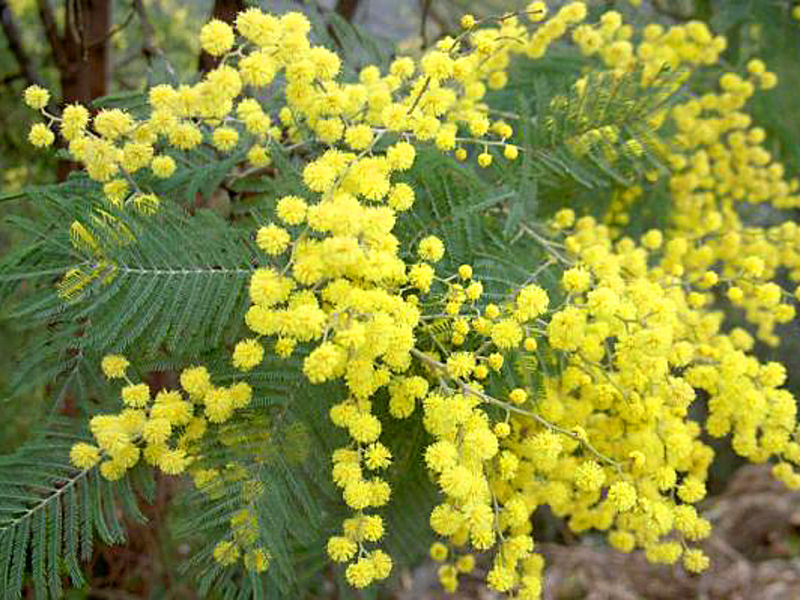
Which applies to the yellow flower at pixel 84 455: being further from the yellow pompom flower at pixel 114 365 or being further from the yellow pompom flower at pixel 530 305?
the yellow pompom flower at pixel 530 305

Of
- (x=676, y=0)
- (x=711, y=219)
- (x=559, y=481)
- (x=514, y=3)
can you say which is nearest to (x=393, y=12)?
(x=514, y=3)

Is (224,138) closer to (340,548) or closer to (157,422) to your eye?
(157,422)

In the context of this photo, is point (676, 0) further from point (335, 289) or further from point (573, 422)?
point (335, 289)

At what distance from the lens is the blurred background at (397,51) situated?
2.71 m

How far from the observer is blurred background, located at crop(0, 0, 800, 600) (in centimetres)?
271

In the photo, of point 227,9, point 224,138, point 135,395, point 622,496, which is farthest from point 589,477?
point 227,9

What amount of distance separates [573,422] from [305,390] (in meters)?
0.58

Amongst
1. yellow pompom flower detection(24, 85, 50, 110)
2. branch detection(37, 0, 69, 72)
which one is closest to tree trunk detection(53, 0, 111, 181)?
branch detection(37, 0, 69, 72)

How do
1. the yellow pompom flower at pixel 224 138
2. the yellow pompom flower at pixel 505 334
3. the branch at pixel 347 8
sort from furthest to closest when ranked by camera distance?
the branch at pixel 347 8 < the yellow pompom flower at pixel 224 138 < the yellow pompom flower at pixel 505 334

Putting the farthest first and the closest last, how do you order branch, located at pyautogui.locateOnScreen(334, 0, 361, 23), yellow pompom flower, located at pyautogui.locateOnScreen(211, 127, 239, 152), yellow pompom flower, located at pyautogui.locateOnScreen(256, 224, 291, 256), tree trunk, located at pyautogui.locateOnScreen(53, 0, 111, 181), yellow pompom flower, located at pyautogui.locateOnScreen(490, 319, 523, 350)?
branch, located at pyautogui.locateOnScreen(334, 0, 361, 23)
tree trunk, located at pyautogui.locateOnScreen(53, 0, 111, 181)
yellow pompom flower, located at pyautogui.locateOnScreen(211, 127, 239, 152)
yellow pompom flower, located at pyautogui.locateOnScreen(490, 319, 523, 350)
yellow pompom flower, located at pyautogui.locateOnScreen(256, 224, 291, 256)

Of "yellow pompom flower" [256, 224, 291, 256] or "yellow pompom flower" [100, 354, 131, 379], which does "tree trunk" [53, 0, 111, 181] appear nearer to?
"yellow pompom flower" [100, 354, 131, 379]

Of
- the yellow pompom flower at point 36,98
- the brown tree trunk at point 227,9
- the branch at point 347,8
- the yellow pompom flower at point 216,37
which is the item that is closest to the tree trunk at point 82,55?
the brown tree trunk at point 227,9

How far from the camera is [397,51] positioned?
2.56 m

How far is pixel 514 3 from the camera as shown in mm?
3770
